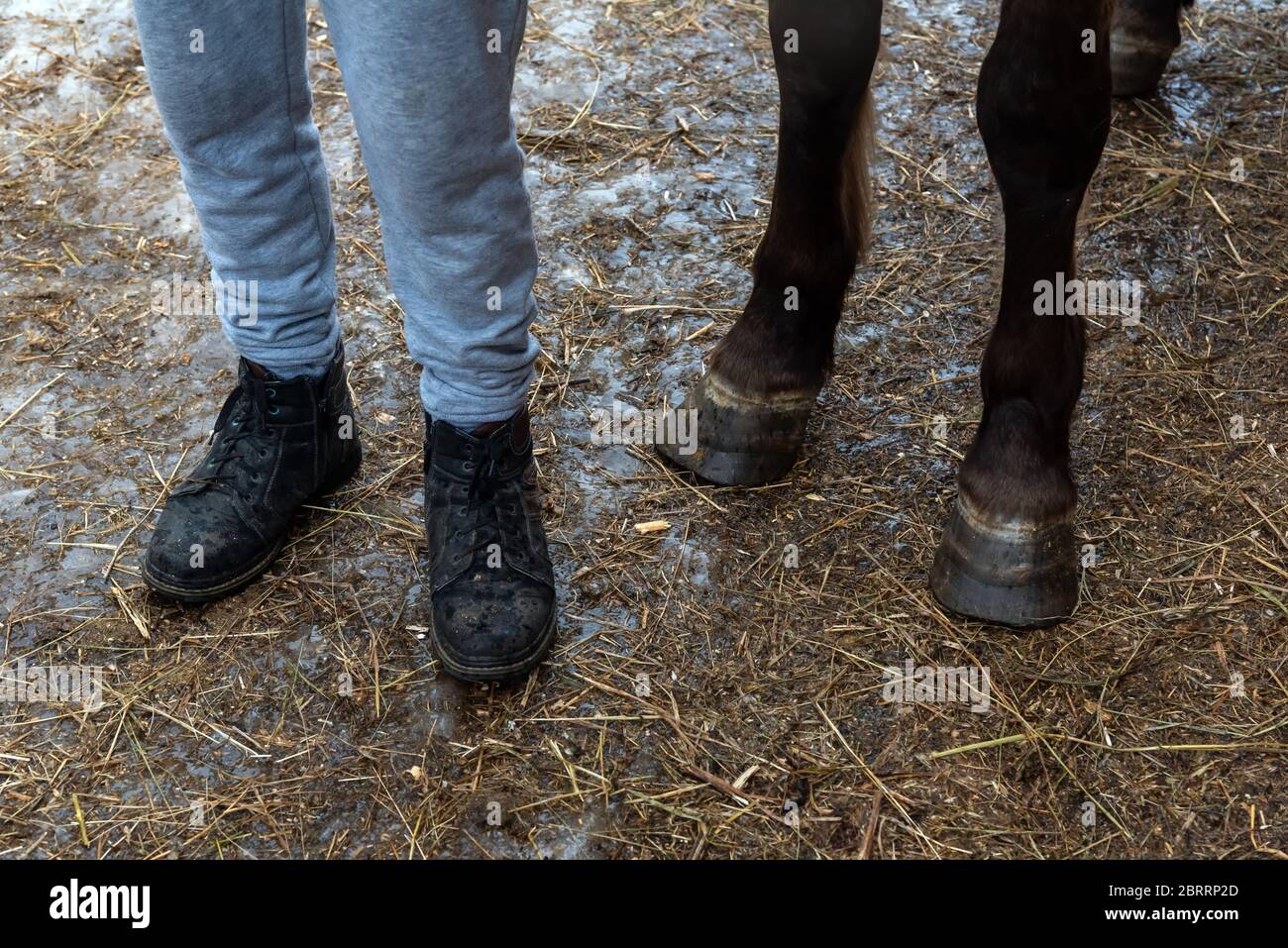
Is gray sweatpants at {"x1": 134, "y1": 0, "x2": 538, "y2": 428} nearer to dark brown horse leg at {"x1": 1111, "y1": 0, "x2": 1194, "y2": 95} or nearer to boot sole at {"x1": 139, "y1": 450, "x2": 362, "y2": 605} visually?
boot sole at {"x1": 139, "y1": 450, "x2": 362, "y2": 605}

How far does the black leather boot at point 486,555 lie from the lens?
1423 mm

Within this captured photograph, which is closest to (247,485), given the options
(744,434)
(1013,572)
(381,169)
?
(381,169)

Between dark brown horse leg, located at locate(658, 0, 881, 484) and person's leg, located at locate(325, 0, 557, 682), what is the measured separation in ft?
1.01

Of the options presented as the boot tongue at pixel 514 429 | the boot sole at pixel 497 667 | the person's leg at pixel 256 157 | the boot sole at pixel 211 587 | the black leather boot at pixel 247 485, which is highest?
the person's leg at pixel 256 157

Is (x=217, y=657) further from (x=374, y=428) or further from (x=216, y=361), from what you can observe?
(x=216, y=361)

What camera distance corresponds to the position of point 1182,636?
58.4 inches

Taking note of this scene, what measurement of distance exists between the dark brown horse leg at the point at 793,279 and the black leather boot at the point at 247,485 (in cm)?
49

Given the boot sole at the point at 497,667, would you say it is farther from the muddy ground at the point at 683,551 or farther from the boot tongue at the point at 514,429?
the boot tongue at the point at 514,429

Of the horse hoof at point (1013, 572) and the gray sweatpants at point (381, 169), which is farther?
the horse hoof at point (1013, 572)

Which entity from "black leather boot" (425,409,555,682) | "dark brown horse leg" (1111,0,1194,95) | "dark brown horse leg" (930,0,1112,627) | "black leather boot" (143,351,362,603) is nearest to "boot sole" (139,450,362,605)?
"black leather boot" (143,351,362,603)

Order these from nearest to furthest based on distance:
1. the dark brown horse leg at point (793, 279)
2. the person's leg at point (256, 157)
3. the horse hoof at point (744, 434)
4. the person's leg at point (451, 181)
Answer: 1. the person's leg at point (451, 181)
2. the person's leg at point (256, 157)
3. the dark brown horse leg at point (793, 279)
4. the horse hoof at point (744, 434)

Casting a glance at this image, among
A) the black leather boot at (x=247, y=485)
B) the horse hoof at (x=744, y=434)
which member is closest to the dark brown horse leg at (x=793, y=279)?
the horse hoof at (x=744, y=434)

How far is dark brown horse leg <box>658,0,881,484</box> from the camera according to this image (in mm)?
1522

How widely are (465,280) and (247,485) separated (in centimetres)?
49
